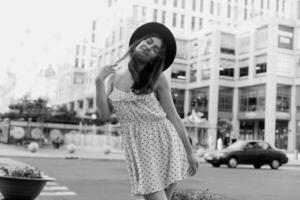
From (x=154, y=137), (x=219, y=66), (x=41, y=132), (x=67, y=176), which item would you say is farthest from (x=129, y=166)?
(x=219, y=66)

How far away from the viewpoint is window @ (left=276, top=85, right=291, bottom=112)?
60.9 m

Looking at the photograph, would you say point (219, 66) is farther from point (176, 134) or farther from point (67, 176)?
point (176, 134)

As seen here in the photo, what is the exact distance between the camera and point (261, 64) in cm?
6169

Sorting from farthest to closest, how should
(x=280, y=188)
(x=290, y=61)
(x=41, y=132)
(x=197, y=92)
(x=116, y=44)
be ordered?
(x=116, y=44), (x=197, y=92), (x=290, y=61), (x=41, y=132), (x=280, y=188)

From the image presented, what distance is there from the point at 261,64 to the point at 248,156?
4010 centimetres

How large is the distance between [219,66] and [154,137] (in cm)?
6496

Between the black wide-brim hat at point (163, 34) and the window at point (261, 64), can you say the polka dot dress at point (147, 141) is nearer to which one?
the black wide-brim hat at point (163, 34)

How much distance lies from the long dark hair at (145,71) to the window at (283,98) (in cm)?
5972

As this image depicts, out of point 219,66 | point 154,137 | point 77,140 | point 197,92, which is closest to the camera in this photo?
point 154,137

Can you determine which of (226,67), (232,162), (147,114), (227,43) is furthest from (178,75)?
(147,114)

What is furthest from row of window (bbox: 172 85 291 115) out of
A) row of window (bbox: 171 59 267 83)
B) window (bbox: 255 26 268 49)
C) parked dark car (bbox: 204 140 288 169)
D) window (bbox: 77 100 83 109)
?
parked dark car (bbox: 204 140 288 169)

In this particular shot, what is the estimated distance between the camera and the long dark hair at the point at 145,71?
307 cm

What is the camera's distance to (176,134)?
315 centimetres

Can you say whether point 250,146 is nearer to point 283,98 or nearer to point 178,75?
point 283,98
